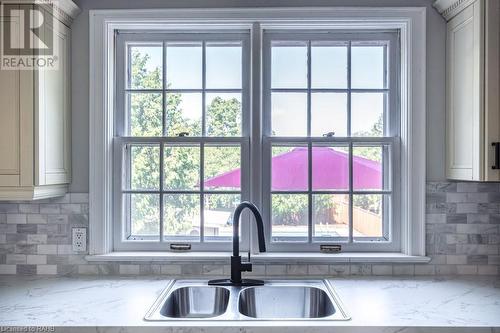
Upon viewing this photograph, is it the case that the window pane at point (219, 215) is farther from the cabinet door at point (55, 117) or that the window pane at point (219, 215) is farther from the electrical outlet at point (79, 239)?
the cabinet door at point (55, 117)

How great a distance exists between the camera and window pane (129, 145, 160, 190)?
2.24 metres

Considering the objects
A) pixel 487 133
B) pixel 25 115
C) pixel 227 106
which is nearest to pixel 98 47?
pixel 25 115

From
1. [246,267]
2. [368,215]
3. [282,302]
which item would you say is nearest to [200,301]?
[246,267]

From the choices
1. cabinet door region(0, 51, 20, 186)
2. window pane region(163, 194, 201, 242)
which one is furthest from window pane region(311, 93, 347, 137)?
cabinet door region(0, 51, 20, 186)

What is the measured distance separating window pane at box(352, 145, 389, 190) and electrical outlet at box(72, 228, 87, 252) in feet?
4.90

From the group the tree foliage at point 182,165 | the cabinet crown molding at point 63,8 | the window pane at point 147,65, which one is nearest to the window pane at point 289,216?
the tree foliage at point 182,165

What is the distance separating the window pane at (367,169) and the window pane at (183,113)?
35.4 inches

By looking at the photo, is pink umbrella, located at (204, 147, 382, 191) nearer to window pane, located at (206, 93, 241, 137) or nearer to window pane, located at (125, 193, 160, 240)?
window pane, located at (206, 93, 241, 137)

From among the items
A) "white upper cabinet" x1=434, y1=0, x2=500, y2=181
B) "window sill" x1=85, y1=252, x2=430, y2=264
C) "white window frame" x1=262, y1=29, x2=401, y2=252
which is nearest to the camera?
"white upper cabinet" x1=434, y1=0, x2=500, y2=181

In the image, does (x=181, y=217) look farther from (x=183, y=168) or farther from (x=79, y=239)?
(x=79, y=239)

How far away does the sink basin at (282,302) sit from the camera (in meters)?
1.92

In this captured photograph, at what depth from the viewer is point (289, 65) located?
2221 mm

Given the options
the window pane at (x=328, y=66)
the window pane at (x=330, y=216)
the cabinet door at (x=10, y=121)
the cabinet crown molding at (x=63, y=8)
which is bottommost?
the window pane at (x=330, y=216)

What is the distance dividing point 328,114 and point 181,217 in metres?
1.00
